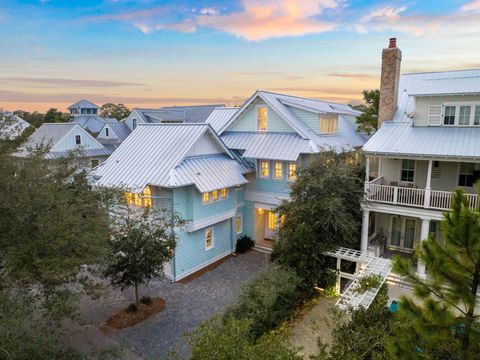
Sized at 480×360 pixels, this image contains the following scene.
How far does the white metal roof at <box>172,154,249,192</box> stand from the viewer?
59.9 feet

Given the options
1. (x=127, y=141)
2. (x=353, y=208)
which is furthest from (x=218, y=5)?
(x=353, y=208)

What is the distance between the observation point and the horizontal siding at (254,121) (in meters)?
23.1

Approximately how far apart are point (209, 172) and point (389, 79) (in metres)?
12.2

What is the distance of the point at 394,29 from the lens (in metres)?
20.4

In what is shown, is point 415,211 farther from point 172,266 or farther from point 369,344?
point 172,266

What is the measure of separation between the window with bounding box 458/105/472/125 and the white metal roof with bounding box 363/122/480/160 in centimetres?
41

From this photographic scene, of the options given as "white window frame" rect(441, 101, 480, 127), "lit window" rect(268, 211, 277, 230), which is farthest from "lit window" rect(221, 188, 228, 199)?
"white window frame" rect(441, 101, 480, 127)

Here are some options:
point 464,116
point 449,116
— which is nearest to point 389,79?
point 449,116

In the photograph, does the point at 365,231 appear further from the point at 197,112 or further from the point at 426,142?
the point at 197,112

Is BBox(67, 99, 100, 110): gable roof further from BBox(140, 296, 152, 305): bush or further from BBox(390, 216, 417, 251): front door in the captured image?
BBox(390, 216, 417, 251): front door

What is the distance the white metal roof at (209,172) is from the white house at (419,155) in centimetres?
801

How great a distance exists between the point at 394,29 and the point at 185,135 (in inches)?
572

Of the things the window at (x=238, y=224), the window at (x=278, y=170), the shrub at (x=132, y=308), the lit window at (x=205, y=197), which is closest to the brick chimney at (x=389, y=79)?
the window at (x=278, y=170)

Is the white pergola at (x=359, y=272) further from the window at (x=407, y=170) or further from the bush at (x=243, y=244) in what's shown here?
the bush at (x=243, y=244)
